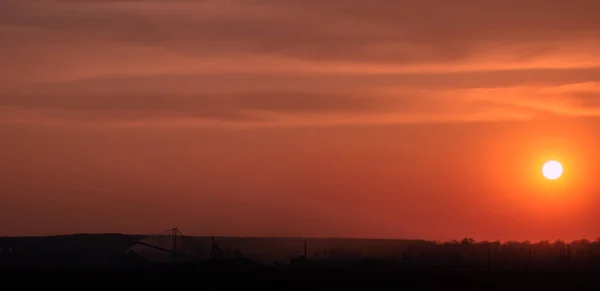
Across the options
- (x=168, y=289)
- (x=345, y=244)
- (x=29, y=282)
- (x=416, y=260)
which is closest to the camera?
(x=168, y=289)

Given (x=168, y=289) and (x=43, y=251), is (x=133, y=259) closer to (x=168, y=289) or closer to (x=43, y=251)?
(x=43, y=251)

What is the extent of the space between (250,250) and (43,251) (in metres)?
31.3

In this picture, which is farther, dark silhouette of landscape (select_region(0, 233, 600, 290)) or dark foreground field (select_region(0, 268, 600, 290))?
dark silhouette of landscape (select_region(0, 233, 600, 290))

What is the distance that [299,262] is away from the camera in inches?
2992

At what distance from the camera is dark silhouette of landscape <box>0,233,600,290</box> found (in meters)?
49.8

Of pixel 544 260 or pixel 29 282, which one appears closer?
pixel 29 282

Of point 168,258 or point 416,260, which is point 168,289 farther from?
point 168,258

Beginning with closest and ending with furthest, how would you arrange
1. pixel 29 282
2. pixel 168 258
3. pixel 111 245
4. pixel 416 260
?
pixel 29 282, pixel 416 260, pixel 168 258, pixel 111 245

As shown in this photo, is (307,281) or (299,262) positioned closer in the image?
(307,281)

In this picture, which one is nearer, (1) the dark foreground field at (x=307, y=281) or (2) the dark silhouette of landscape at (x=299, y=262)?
(1) the dark foreground field at (x=307, y=281)

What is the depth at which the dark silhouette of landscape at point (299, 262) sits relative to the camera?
49.8 m

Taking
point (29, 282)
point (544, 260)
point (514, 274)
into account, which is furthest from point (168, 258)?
point (29, 282)

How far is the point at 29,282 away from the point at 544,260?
156ft

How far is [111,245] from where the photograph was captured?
338ft
